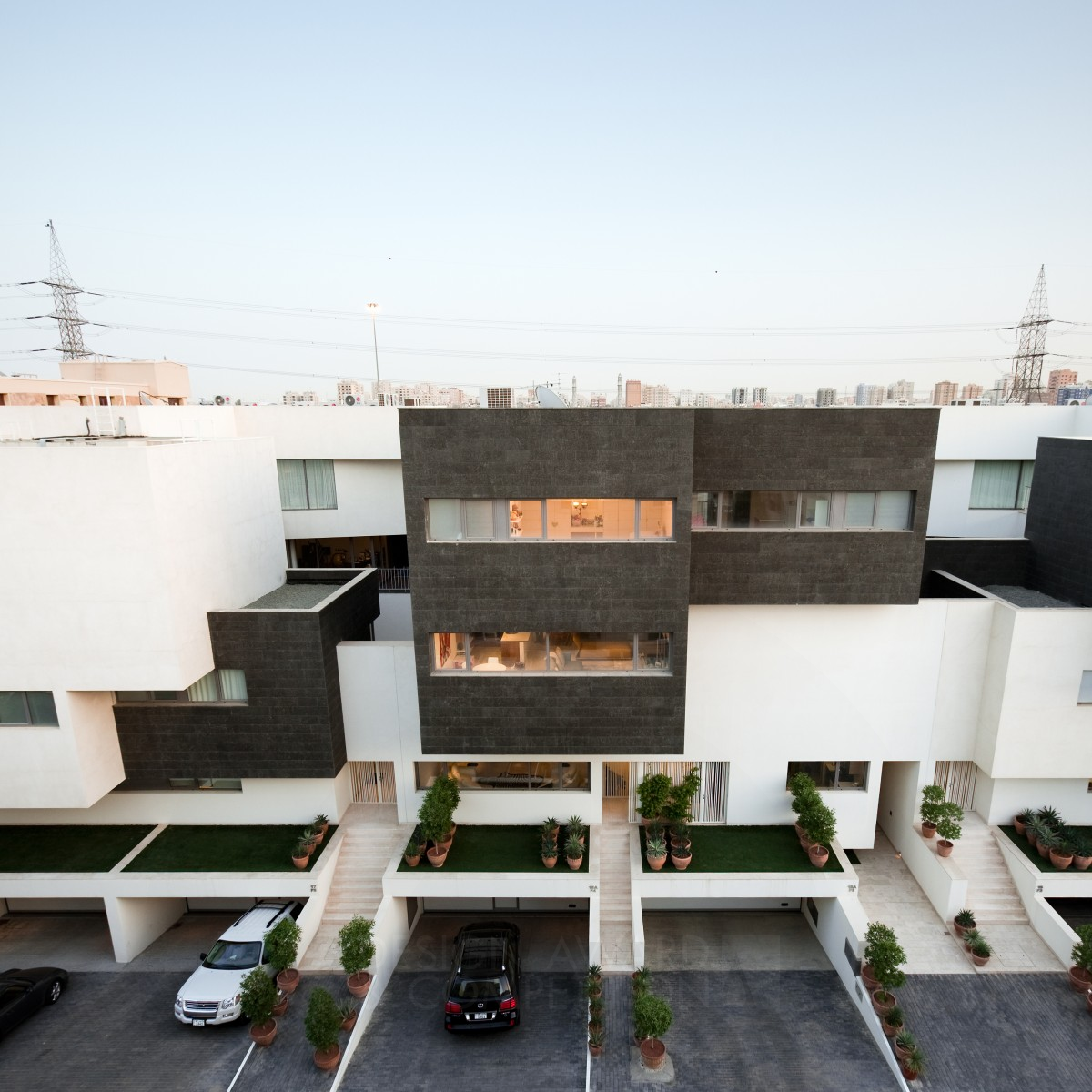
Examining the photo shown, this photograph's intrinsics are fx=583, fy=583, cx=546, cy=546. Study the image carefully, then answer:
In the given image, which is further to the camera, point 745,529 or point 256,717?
point 256,717

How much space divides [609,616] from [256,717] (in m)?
9.11

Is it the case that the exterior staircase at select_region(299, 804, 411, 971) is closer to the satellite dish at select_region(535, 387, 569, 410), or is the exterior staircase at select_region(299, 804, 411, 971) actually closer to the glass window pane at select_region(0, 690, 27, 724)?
the glass window pane at select_region(0, 690, 27, 724)

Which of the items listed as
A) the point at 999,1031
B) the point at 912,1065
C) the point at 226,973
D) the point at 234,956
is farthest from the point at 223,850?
the point at 999,1031

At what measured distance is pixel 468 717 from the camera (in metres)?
13.5

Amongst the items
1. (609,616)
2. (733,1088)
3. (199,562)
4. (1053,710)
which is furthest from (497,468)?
(1053,710)

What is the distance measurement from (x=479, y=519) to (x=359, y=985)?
10010mm

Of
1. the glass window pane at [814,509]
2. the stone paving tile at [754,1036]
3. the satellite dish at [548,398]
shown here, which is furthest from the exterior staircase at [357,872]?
the glass window pane at [814,509]

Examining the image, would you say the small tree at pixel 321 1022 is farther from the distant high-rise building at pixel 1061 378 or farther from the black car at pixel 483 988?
the distant high-rise building at pixel 1061 378

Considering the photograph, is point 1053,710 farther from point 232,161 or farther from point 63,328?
point 63,328

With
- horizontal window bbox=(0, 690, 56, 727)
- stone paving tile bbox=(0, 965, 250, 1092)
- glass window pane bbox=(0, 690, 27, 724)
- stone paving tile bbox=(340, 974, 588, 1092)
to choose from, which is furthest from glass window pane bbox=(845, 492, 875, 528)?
glass window pane bbox=(0, 690, 27, 724)

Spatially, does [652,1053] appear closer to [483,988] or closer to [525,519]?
[483,988]

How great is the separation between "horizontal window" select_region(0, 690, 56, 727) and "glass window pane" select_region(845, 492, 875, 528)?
18.2 metres

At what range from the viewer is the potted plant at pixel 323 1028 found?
1048 centimetres

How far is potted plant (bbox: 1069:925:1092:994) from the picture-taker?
38.8 ft
